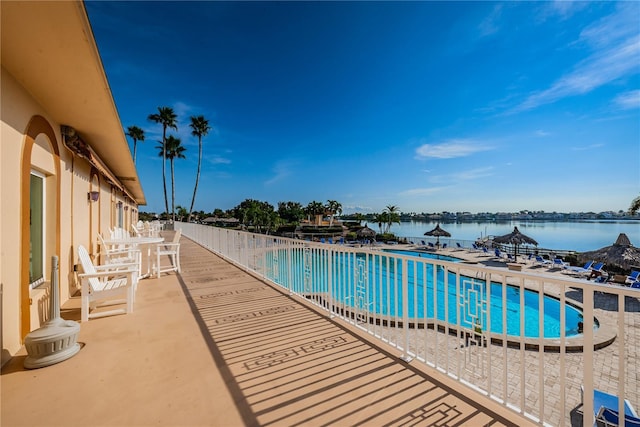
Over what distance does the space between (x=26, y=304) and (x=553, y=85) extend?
16.3m

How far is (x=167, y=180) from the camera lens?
30.0 metres

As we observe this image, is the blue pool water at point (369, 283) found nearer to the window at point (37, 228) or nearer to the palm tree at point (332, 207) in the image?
the window at point (37, 228)

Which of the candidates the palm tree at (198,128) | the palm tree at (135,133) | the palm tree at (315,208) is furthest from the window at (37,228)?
the palm tree at (315,208)

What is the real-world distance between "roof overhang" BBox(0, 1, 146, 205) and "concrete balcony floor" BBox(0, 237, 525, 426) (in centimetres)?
264

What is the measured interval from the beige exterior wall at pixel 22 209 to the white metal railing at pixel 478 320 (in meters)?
3.05

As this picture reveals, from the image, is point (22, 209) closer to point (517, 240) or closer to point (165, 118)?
point (517, 240)

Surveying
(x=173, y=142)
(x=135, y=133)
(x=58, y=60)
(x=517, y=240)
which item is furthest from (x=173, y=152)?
(x=517, y=240)

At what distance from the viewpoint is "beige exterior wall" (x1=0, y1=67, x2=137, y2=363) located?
7.57 feet

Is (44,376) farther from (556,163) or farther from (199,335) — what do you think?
(556,163)

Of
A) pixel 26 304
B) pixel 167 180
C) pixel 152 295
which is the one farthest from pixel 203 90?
pixel 167 180

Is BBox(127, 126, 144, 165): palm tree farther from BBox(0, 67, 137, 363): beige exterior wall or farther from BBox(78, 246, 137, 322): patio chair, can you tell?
BBox(78, 246, 137, 322): patio chair

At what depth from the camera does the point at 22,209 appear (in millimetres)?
2561

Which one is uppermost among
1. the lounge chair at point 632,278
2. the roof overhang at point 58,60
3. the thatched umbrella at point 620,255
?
the roof overhang at point 58,60

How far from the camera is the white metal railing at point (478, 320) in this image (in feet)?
5.09
